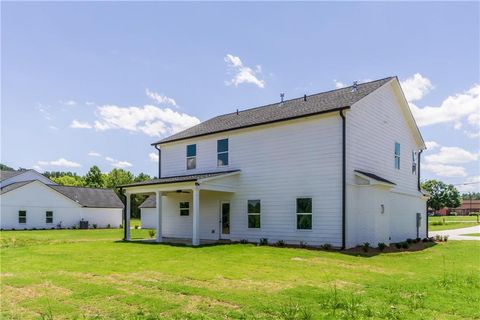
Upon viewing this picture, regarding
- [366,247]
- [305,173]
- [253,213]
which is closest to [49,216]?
[253,213]

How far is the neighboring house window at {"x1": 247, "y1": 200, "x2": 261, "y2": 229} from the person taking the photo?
18.7 m

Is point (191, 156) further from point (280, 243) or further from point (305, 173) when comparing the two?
point (280, 243)

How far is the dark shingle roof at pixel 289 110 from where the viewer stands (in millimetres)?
17375

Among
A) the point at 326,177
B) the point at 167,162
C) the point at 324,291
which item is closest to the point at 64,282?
the point at 324,291

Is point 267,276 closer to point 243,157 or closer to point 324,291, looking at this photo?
point 324,291

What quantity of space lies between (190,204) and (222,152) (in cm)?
397

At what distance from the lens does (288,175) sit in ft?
57.7

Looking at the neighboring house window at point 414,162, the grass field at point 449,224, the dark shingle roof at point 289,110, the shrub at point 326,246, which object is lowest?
the grass field at point 449,224

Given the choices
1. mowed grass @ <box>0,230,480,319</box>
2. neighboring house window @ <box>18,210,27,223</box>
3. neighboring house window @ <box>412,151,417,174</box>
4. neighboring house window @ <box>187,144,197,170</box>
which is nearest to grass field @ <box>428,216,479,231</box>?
neighboring house window @ <box>412,151,417,174</box>

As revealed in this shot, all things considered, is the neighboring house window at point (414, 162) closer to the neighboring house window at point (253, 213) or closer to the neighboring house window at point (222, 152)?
the neighboring house window at point (253, 213)

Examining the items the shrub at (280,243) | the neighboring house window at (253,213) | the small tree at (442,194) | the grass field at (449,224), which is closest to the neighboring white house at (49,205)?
the neighboring house window at (253,213)

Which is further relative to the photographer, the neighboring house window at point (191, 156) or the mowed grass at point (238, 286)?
the neighboring house window at point (191, 156)

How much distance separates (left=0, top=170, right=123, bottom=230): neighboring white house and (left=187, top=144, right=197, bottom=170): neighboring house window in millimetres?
22569

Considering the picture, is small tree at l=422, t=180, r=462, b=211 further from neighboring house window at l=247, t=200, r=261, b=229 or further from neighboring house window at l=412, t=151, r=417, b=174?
neighboring house window at l=247, t=200, r=261, b=229
